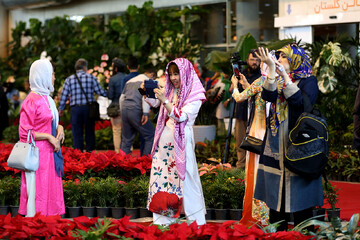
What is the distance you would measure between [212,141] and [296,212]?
6.84 metres

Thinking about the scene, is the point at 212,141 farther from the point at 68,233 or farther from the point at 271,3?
the point at 68,233

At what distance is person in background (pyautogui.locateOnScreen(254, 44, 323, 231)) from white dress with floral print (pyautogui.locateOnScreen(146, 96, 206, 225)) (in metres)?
0.98

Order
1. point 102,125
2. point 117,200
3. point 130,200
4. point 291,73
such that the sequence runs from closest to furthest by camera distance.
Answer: point 291,73 < point 130,200 < point 117,200 < point 102,125

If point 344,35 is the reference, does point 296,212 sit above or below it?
below

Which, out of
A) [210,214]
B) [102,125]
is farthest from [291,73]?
[102,125]

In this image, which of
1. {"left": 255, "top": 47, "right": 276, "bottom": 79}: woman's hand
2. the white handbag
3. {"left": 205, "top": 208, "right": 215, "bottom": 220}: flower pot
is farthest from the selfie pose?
{"left": 255, "top": 47, "right": 276, "bottom": 79}: woman's hand

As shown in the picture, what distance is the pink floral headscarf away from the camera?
5.50m

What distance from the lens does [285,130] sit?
4672 millimetres

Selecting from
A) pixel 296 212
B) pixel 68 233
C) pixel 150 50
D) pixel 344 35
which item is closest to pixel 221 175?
pixel 296 212

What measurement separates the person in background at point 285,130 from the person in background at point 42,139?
1.86m

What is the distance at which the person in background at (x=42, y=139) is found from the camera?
5.32 m

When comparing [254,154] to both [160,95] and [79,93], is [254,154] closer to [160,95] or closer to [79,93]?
[160,95]

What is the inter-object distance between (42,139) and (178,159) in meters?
1.18

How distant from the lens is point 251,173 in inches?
232
